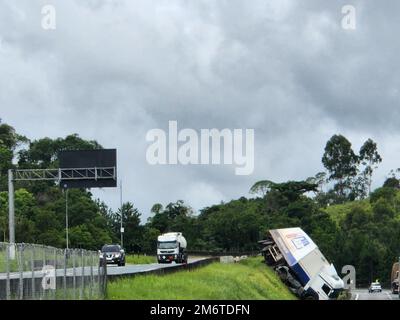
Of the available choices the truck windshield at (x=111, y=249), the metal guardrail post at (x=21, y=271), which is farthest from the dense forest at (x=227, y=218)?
the metal guardrail post at (x=21, y=271)

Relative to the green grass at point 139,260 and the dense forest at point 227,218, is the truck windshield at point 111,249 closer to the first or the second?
the green grass at point 139,260

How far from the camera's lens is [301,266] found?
2539 inches

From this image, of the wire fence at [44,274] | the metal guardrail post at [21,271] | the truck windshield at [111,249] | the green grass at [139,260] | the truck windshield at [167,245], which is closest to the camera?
the metal guardrail post at [21,271]

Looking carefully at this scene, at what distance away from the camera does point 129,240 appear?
407ft

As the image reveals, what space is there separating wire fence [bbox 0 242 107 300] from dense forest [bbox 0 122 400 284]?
7086 cm

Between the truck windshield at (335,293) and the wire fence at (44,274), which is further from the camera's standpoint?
the truck windshield at (335,293)

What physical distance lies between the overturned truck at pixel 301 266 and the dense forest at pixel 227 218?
35.9m

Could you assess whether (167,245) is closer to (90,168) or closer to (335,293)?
(90,168)

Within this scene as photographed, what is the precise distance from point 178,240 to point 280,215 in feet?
259

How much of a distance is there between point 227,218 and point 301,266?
71.9m

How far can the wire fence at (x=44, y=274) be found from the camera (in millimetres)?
19750

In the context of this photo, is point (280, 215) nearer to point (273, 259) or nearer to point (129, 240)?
point (129, 240)

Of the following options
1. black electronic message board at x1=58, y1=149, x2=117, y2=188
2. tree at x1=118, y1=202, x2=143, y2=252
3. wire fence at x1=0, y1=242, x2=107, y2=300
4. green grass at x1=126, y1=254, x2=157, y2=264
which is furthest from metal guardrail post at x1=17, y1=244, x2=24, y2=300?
tree at x1=118, y1=202, x2=143, y2=252

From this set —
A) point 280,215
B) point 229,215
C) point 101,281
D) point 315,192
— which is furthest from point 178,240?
point 315,192
